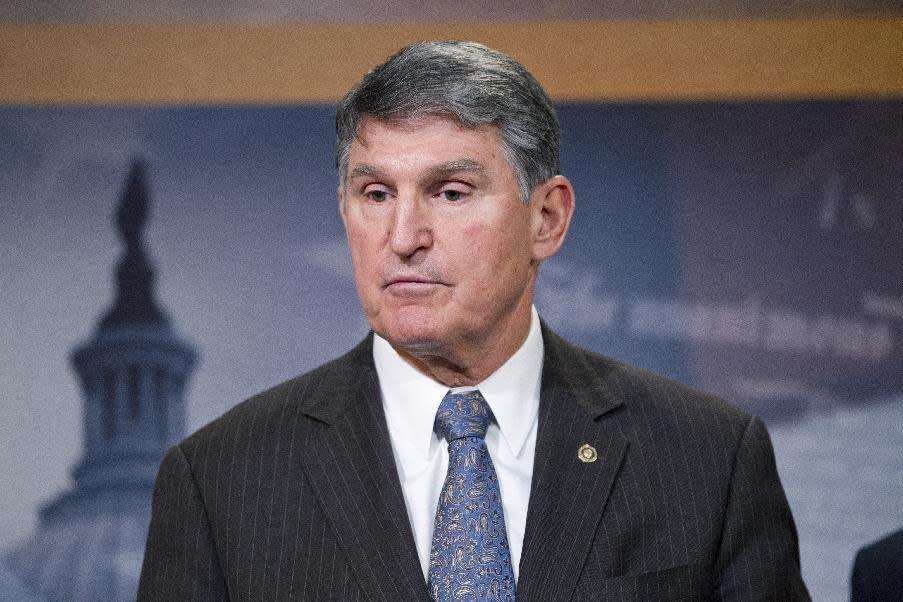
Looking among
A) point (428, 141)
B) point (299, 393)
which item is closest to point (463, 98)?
point (428, 141)

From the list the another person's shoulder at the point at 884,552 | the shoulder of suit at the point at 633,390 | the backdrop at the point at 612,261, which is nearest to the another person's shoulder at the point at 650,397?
the shoulder of suit at the point at 633,390

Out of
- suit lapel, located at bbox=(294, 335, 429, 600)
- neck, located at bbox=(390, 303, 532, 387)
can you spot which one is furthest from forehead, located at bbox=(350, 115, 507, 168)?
→ suit lapel, located at bbox=(294, 335, 429, 600)

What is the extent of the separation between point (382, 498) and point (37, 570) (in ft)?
5.22

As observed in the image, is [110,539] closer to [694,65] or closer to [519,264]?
[519,264]

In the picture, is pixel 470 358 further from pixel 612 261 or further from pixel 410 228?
pixel 612 261

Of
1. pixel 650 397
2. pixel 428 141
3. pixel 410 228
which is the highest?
pixel 428 141

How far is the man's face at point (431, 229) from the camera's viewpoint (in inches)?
79.0

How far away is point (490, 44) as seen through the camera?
3.34 m

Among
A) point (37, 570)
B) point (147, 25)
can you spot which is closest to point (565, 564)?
point (37, 570)

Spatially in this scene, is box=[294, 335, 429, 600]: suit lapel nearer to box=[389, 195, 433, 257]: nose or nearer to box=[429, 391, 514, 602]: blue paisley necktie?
box=[429, 391, 514, 602]: blue paisley necktie

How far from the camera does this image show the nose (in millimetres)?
1979

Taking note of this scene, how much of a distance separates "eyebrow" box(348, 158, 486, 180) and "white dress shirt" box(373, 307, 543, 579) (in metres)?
0.33

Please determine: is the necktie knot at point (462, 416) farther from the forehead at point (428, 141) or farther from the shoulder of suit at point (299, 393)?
the forehead at point (428, 141)

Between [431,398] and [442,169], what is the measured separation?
1.33 ft
